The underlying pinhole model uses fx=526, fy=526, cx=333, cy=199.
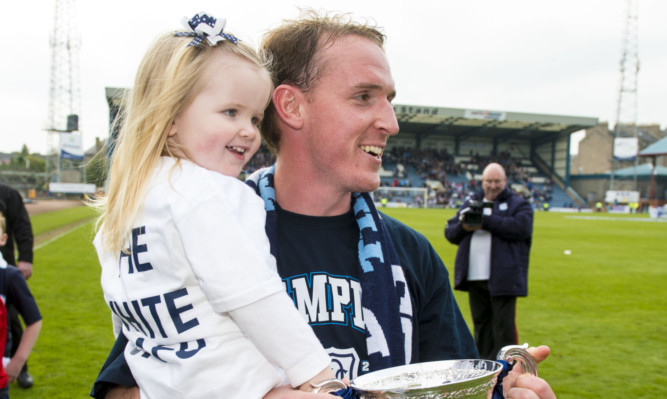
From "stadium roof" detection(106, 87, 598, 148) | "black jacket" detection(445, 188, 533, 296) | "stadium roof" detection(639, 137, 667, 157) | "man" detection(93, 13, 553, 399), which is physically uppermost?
"stadium roof" detection(106, 87, 598, 148)

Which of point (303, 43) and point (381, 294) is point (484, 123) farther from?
point (381, 294)

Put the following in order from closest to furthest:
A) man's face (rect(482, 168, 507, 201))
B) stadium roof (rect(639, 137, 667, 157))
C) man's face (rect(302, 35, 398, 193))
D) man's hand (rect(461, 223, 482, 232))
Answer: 1. man's face (rect(302, 35, 398, 193))
2. man's hand (rect(461, 223, 482, 232))
3. man's face (rect(482, 168, 507, 201))
4. stadium roof (rect(639, 137, 667, 157))

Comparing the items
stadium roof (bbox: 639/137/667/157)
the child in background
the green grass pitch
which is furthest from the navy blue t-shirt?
Answer: stadium roof (bbox: 639/137/667/157)

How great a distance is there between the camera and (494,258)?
237 inches

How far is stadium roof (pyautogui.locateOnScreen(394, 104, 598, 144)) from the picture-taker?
1891 inches

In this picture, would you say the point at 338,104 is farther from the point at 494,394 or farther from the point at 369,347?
the point at 494,394

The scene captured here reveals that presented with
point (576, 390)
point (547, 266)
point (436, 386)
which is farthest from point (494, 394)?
point (547, 266)

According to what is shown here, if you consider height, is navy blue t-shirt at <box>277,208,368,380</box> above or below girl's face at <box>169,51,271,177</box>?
below

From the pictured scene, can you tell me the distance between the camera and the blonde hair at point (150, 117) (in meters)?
1.27

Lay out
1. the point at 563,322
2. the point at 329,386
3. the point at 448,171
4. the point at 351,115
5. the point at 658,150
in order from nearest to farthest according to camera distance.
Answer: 1. the point at 329,386
2. the point at 351,115
3. the point at 563,322
4. the point at 448,171
5. the point at 658,150

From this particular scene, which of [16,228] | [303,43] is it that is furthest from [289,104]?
[16,228]

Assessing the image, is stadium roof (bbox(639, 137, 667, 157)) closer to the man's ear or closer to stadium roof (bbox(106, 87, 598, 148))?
stadium roof (bbox(106, 87, 598, 148))

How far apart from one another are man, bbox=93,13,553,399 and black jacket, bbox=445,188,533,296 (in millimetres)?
4425

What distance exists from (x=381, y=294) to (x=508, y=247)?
4856mm
